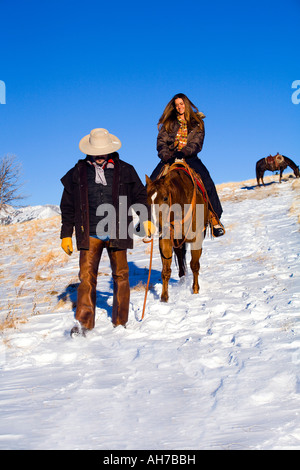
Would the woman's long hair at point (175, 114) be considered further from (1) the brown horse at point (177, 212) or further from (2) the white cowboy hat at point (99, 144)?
(2) the white cowboy hat at point (99, 144)

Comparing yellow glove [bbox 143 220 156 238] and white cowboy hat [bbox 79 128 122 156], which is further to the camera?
yellow glove [bbox 143 220 156 238]

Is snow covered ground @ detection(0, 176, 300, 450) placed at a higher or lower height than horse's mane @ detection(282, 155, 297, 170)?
lower

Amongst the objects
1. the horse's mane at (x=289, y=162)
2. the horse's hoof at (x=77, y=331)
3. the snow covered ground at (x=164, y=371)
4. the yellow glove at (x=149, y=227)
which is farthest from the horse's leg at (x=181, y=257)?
the horse's mane at (x=289, y=162)

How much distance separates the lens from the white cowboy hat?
15.1 feet

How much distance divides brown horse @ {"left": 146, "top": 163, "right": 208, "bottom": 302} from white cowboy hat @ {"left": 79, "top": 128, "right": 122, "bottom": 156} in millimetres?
Answer: 884

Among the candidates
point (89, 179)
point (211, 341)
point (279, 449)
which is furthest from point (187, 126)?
point (279, 449)

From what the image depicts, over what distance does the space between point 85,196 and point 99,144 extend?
63 cm

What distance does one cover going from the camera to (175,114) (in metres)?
7.13

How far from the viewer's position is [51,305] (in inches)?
256

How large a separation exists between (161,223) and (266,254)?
16.7 ft

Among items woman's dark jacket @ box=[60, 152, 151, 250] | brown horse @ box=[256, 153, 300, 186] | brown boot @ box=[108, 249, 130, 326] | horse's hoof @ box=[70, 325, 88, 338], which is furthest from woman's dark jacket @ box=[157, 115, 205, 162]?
brown horse @ box=[256, 153, 300, 186]

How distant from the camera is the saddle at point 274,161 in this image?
99.8 feet

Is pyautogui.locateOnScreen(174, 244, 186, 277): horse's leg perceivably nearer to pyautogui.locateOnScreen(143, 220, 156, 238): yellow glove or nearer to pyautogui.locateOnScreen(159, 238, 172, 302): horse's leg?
pyautogui.locateOnScreen(159, 238, 172, 302): horse's leg

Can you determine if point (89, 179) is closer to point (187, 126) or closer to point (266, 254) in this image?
point (187, 126)
